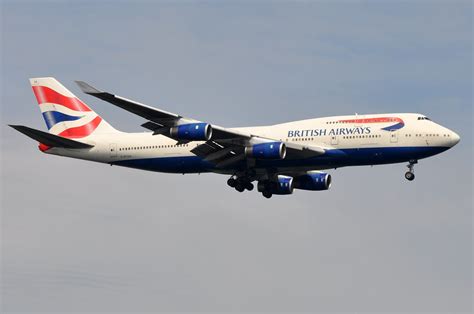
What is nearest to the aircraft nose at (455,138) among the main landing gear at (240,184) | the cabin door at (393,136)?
the cabin door at (393,136)

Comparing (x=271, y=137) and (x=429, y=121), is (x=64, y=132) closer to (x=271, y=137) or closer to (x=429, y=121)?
(x=271, y=137)

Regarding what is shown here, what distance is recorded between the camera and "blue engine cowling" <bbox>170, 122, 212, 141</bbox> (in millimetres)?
61531

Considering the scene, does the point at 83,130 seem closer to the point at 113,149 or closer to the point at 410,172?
the point at 113,149

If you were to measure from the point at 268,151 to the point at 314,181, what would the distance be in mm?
9693

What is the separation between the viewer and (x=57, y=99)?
74.2 metres

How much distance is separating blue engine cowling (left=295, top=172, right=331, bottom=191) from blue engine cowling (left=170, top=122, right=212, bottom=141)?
484 inches

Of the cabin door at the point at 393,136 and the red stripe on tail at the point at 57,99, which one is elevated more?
the red stripe on tail at the point at 57,99

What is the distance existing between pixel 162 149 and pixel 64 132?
865cm

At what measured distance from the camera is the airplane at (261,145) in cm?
6275

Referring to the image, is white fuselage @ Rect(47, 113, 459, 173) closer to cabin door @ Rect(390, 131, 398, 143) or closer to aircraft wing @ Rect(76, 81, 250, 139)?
→ cabin door @ Rect(390, 131, 398, 143)

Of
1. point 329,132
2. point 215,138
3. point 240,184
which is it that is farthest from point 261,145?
point 240,184

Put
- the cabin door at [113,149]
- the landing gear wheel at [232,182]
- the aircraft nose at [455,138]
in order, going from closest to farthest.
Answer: the aircraft nose at [455,138]
the landing gear wheel at [232,182]
the cabin door at [113,149]

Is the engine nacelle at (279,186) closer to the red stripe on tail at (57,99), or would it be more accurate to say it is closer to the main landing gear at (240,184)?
the main landing gear at (240,184)

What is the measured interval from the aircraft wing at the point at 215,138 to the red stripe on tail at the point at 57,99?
Answer: 12.2 meters
